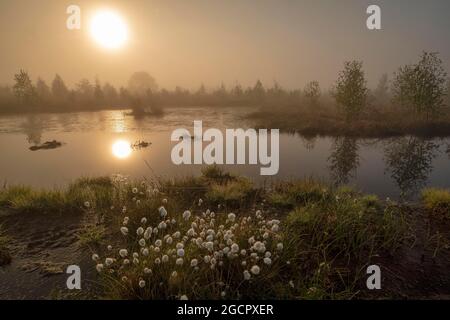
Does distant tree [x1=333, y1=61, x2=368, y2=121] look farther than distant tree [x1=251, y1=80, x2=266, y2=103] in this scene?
No

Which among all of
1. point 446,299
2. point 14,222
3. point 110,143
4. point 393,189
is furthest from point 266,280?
point 110,143

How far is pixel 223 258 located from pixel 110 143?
24.5 m

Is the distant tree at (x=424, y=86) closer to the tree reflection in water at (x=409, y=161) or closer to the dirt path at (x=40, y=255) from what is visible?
the tree reflection in water at (x=409, y=161)

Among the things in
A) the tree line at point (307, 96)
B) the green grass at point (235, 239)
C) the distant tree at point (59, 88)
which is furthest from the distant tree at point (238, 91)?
the green grass at point (235, 239)

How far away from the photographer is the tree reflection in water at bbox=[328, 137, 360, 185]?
54.1ft

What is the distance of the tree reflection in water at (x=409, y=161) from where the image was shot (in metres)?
14.8

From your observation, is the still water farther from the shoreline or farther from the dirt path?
the dirt path

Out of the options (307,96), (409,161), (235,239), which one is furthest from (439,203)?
(307,96)

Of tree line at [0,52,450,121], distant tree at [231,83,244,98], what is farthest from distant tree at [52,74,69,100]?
distant tree at [231,83,244,98]

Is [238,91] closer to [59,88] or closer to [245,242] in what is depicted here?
[59,88]

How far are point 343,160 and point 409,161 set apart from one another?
466 cm

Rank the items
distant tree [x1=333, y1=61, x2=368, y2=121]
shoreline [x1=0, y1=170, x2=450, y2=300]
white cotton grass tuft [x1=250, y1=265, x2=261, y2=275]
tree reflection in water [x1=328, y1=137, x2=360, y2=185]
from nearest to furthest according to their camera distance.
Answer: white cotton grass tuft [x1=250, y1=265, x2=261, y2=275], shoreline [x1=0, y1=170, x2=450, y2=300], tree reflection in water [x1=328, y1=137, x2=360, y2=185], distant tree [x1=333, y1=61, x2=368, y2=121]

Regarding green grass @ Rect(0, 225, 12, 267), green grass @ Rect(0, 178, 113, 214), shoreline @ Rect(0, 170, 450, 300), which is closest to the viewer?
shoreline @ Rect(0, 170, 450, 300)

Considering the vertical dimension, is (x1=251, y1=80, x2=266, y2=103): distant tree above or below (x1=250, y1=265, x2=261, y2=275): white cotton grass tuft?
above
